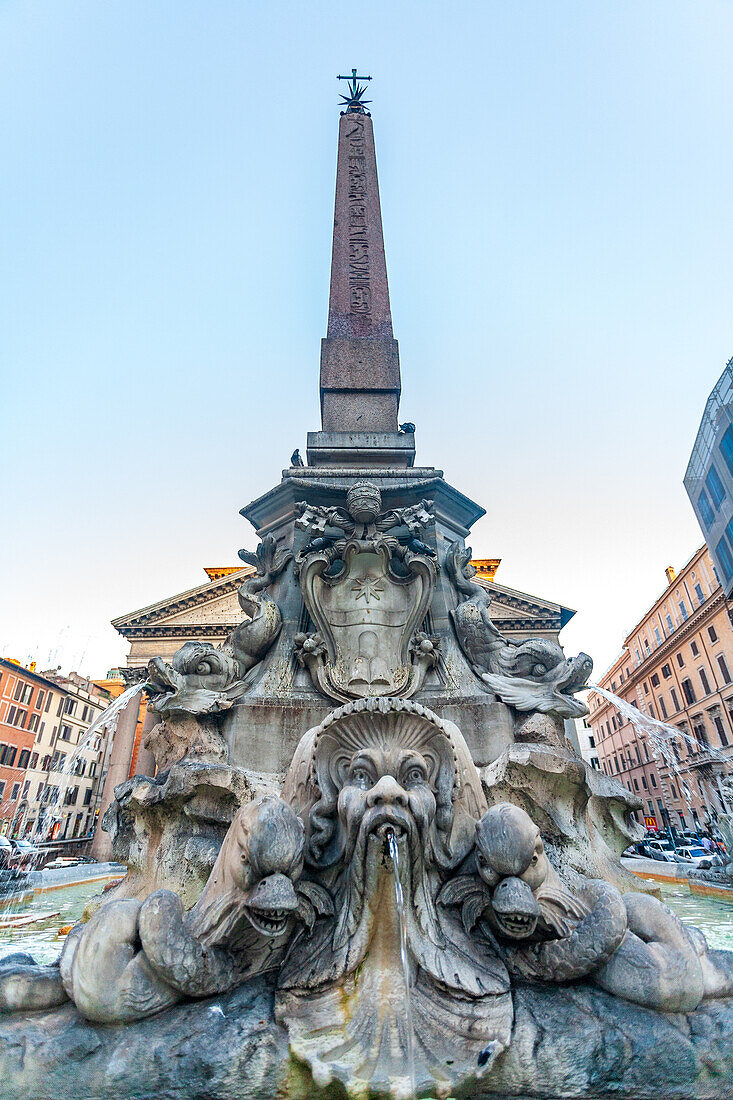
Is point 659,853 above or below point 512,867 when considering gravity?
above

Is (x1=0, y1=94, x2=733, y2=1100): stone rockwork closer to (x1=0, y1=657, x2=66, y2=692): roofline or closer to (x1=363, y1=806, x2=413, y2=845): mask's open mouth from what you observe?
(x1=363, y1=806, x2=413, y2=845): mask's open mouth

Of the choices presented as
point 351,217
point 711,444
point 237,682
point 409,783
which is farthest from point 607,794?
point 711,444

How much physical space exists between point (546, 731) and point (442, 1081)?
2.21 m

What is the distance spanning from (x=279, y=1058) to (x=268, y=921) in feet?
1.43

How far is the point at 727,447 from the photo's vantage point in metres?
24.5

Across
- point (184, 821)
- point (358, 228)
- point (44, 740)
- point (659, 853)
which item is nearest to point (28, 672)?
point (44, 740)

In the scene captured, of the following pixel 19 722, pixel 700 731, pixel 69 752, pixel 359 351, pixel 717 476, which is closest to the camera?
pixel 359 351

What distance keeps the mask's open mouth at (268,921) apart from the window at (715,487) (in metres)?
28.7

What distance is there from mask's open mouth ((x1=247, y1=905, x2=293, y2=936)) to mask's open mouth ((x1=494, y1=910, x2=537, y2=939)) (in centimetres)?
86

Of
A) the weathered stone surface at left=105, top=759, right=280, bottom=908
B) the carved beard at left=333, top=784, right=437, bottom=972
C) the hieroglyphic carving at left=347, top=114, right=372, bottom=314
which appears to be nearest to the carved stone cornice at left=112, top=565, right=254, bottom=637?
the hieroglyphic carving at left=347, top=114, right=372, bottom=314

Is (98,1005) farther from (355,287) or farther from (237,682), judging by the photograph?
(355,287)

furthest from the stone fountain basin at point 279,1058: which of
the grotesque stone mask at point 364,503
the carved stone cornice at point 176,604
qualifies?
the carved stone cornice at point 176,604

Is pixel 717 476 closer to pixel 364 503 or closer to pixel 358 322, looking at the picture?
pixel 358 322

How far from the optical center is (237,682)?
439cm
